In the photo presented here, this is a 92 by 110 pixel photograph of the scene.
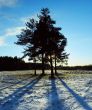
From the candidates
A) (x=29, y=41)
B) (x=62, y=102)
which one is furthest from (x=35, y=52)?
(x=62, y=102)

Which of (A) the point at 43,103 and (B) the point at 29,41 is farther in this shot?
(B) the point at 29,41

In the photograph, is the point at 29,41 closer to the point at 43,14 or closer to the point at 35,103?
the point at 43,14

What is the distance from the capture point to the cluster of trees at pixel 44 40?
48.2 m

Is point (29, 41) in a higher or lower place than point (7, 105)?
higher

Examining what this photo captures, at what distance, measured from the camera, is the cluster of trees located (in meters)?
48.2

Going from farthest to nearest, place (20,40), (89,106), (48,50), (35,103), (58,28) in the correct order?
(20,40), (58,28), (48,50), (35,103), (89,106)

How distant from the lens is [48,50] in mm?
47312

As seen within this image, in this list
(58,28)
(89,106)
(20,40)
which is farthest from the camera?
(20,40)

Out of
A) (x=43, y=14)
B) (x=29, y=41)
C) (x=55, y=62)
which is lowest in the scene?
(x=55, y=62)

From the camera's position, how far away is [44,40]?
159ft

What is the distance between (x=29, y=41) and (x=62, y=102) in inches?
1538

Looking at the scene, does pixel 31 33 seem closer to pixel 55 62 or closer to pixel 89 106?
pixel 55 62

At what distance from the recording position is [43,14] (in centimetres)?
5338

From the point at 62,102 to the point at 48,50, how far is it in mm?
32907
